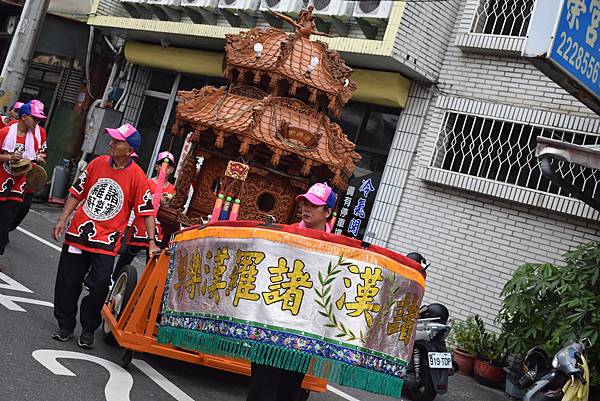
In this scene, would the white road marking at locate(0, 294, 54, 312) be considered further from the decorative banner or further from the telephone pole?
the telephone pole

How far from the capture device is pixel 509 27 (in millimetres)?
12227

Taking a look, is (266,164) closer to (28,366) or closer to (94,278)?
(94,278)

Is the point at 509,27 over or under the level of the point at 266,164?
over

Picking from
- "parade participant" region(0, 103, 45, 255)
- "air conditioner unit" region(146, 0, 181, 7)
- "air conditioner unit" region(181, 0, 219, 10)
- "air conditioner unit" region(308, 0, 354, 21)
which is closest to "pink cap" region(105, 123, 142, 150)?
"parade participant" region(0, 103, 45, 255)

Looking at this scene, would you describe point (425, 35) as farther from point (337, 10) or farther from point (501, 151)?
point (501, 151)

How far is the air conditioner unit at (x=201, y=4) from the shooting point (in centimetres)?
1558

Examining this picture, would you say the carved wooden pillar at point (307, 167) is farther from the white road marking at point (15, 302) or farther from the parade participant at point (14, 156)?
the parade participant at point (14, 156)

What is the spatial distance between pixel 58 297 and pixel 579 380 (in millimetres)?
4668

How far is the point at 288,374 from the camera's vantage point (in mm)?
4656

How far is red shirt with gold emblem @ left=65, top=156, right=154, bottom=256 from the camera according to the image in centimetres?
612

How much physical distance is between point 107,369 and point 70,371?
38 cm

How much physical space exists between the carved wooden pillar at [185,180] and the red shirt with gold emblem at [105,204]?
6.90ft

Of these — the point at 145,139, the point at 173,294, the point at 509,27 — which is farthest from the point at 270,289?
the point at 145,139

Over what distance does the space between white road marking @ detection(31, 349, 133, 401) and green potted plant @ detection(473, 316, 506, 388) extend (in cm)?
534
